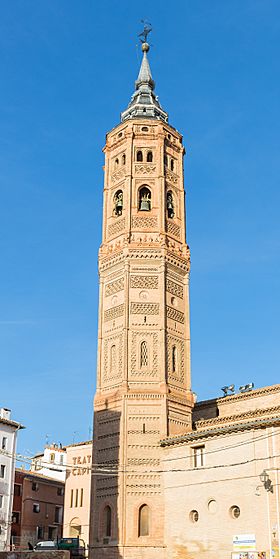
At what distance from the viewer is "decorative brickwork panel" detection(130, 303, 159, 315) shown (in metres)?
42.9

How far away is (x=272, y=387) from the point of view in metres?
41.8

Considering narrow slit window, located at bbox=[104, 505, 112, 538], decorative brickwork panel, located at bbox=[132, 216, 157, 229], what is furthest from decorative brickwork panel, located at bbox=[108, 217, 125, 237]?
narrow slit window, located at bbox=[104, 505, 112, 538]

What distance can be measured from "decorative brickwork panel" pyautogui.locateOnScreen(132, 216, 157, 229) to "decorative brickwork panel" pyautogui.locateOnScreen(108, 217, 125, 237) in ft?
2.84

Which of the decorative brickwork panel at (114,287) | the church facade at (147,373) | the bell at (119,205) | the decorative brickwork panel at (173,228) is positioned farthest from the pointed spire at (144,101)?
the decorative brickwork panel at (114,287)

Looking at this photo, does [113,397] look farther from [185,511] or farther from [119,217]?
[119,217]

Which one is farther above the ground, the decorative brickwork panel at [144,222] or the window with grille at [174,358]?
the decorative brickwork panel at [144,222]

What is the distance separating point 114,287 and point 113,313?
5.95 feet

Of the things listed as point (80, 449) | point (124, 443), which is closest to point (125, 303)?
point (124, 443)

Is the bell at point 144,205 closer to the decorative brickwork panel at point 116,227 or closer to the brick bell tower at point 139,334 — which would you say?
the brick bell tower at point 139,334

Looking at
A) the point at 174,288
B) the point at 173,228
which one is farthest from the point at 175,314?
the point at 173,228

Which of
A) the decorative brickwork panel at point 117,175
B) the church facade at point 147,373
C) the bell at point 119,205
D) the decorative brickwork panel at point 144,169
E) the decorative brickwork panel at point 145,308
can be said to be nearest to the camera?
the church facade at point 147,373

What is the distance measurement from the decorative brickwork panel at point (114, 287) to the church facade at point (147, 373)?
7 cm

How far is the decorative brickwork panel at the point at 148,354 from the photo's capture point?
41812 mm

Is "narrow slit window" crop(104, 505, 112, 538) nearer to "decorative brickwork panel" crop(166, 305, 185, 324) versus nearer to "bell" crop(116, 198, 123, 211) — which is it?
"decorative brickwork panel" crop(166, 305, 185, 324)
